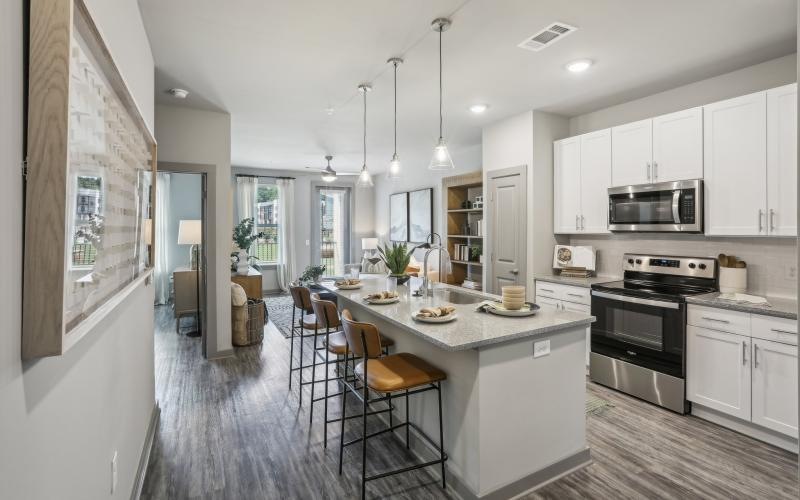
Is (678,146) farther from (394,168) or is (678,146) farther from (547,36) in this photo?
(394,168)

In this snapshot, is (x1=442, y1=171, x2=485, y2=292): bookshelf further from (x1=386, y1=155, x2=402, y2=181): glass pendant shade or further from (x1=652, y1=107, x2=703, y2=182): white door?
(x1=652, y1=107, x2=703, y2=182): white door

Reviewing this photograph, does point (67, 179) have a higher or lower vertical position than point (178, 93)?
lower

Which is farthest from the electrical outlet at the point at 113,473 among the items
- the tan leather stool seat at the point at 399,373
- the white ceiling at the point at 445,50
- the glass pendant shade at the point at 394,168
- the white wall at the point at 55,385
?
the glass pendant shade at the point at 394,168

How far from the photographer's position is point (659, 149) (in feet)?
11.7

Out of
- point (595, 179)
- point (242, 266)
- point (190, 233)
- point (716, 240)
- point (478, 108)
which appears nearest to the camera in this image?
Result: point (716, 240)

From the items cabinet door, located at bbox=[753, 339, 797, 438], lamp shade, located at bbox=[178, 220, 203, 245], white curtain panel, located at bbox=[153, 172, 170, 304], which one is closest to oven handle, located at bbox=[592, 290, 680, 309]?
cabinet door, located at bbox=[753, 339, 797, 438]

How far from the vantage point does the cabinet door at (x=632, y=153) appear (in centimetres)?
365

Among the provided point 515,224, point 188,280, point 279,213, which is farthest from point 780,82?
point 279,213

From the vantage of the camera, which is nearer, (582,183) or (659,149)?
(659,149)

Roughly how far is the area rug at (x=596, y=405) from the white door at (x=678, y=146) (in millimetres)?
1952

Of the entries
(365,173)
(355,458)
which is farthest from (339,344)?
(365,173)

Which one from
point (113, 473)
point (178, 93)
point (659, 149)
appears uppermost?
point (178, 93)

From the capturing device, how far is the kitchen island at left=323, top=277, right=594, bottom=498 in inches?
82.1

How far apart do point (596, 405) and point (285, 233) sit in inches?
273
